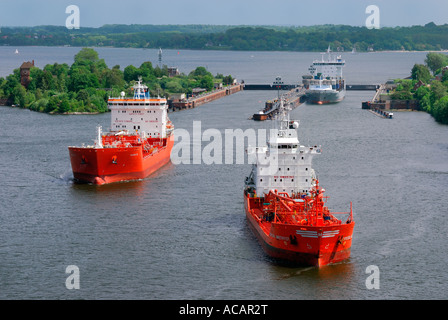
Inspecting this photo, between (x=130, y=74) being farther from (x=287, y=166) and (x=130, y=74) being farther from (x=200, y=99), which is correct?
(x=287, y=166)

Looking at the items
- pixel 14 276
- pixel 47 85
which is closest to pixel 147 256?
pixel 14 276

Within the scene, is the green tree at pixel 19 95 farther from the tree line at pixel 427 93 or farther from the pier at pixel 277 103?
the tree line at pixel 427 93

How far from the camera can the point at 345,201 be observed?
4297 cm

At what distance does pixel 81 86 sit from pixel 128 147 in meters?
54.1

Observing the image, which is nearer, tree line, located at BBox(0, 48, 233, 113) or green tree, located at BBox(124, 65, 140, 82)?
tree line, located at BBox(0, 48, 233, 113)

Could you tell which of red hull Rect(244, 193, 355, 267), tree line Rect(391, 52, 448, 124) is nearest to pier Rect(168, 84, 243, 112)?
tree line Rect(391, 52, 448, 124)

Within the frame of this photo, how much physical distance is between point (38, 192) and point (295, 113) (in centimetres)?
5196

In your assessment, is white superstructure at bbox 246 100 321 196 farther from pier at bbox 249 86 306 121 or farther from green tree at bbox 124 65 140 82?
green tree at bbox 124 65 140 82

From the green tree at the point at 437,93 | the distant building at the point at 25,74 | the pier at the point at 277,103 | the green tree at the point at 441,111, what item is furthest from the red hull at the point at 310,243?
the distant building at the point at 25,74

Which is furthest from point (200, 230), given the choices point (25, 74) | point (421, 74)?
point (421, 74)

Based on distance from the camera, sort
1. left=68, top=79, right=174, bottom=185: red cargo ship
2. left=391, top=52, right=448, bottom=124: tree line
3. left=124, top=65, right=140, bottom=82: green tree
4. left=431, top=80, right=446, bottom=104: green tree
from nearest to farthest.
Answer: left=68, top=79, right=174, bottom=185: red cargo ship
left=391, top=52, right=448, bottom=124: tree line
left=431, top=80, right=446, bottom=104: green tree
left=124, top=65, right=140, bottom=82: green tree

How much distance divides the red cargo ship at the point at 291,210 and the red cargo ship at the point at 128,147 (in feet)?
33.4

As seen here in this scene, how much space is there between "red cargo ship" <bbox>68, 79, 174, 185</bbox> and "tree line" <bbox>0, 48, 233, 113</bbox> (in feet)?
86.4

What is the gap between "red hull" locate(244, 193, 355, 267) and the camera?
31766 mm
